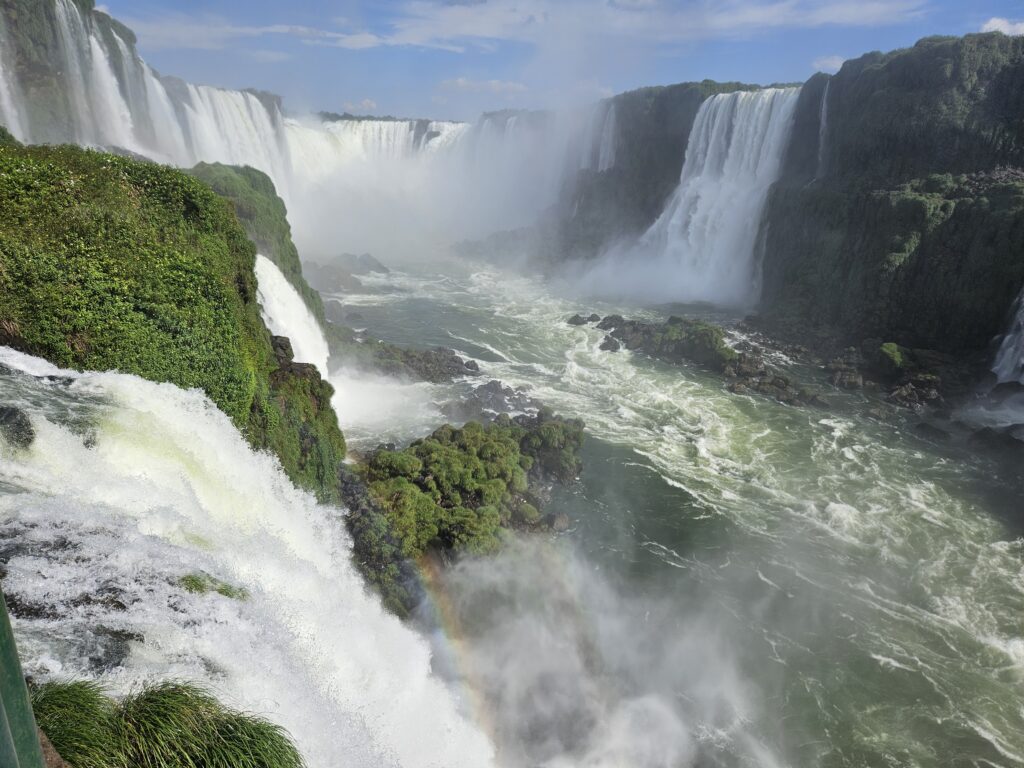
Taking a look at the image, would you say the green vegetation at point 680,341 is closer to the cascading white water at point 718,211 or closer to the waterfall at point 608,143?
the cascading white water at point 718,211

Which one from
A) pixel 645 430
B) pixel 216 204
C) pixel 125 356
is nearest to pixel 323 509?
pixel 125 356

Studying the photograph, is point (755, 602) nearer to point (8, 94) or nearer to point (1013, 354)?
point (1013, 354)

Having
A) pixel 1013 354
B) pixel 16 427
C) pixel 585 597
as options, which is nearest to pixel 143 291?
pixel 16 427

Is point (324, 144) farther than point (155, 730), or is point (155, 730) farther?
point (324, 144)

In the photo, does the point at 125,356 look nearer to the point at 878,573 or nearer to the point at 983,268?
the point at 878,573

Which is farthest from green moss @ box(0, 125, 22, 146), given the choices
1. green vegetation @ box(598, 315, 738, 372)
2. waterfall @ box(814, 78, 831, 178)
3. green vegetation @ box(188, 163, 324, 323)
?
waterfall @ box(814, 78, 831, 178)

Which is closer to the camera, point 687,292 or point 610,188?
point 687,292
